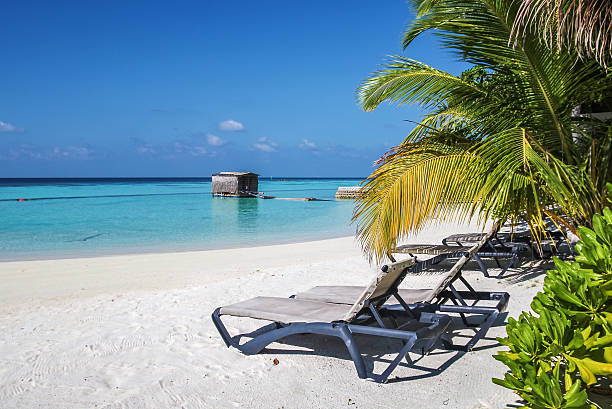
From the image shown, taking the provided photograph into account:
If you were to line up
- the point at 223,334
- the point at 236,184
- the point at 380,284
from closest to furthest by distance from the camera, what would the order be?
the point at 380,284
the point at 223,334
the point at 236,184

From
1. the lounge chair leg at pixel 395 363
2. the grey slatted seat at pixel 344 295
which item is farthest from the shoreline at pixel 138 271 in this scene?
the lounge chair leg at pixel 395 363

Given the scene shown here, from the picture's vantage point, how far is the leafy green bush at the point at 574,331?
196cm

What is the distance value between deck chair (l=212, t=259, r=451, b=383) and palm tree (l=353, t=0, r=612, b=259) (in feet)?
4.06

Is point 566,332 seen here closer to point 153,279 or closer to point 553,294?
point 553,294

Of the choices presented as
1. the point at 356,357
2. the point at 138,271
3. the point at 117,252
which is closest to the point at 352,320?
the point at 356,357

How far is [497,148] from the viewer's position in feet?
15.5

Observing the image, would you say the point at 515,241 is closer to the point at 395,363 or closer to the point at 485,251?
the point at 485,251

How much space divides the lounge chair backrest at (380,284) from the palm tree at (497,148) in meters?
1.16

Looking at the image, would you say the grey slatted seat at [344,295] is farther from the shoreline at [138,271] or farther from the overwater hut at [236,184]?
the overwater hut at [236,184]

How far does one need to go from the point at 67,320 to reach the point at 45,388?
6.66 ft

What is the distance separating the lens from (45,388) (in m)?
3.32

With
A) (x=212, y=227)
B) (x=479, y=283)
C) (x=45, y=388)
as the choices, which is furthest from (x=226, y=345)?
(x=212, y=227)

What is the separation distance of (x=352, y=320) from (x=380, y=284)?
0.33 metres

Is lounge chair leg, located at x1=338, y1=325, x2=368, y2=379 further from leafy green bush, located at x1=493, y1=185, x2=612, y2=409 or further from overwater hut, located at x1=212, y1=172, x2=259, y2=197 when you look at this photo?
overwater hut, located at x1=212, y1=172, x2=259, y2=197
